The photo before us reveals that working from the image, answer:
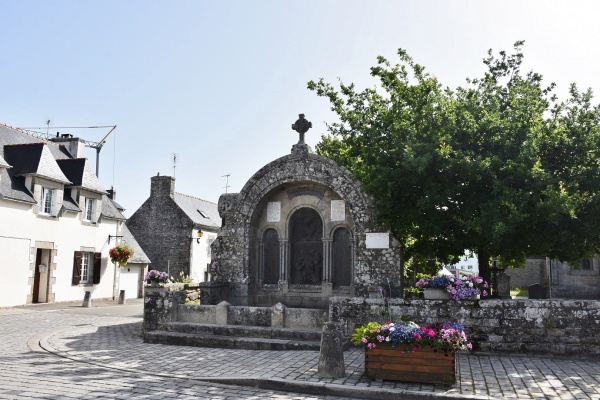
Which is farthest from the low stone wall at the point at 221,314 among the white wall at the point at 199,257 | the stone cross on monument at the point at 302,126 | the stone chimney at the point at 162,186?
the stone chimney at the point at 162,186

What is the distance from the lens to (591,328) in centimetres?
908

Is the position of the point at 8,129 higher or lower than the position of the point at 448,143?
higher

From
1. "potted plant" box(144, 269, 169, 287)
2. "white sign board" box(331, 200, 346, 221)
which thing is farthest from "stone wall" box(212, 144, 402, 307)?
"potted plant" box(144, 269, 169, 287)

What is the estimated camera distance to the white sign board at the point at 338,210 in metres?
13.1

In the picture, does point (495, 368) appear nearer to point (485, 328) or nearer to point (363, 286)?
point (485, 328)

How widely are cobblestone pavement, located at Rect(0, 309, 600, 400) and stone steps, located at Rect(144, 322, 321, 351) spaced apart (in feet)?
0.86

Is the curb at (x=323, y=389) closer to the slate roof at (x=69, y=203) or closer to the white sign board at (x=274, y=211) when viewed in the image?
the white sign board at (x=274, y=211)

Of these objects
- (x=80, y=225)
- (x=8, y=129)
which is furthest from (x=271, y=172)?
(x=8, y=129)

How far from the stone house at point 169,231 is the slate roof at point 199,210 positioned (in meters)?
0.09

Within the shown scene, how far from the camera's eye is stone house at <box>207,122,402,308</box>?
12961 millimetres

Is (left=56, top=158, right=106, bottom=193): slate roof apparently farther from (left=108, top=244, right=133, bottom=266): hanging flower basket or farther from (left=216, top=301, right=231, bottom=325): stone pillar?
(left=216, top=301, right=231, bottom=325): stone pillar

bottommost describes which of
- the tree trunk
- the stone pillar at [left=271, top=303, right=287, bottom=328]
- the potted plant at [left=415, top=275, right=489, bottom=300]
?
the stone pillar at [left=271, top=303, right=287, bottom=328]

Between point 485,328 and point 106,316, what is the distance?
13547 millimetres

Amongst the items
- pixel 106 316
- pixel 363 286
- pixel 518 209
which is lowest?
pixel 106 316
